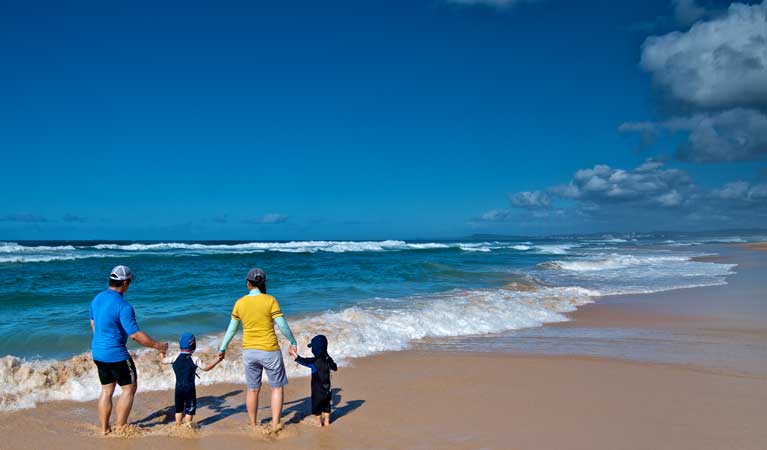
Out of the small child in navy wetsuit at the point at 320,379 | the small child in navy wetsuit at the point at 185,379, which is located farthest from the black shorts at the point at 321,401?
the small child in navy wetsuit at the point at 185,379

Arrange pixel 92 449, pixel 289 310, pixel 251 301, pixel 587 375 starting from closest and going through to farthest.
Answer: pixel 92 449
pixel 251 301
pixel 587 375
pixel 289 310

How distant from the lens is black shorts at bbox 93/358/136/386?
4598mm

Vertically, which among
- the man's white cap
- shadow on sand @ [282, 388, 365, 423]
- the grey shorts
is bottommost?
shadow on sand @ [282, 388, 365, 423]

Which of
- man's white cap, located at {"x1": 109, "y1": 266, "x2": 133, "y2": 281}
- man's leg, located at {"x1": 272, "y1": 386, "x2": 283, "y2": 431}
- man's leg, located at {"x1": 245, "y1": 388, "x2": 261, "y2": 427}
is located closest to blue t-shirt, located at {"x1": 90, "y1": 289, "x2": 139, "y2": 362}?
man's white cap, located at {"x1": 109, "y1": 266, "x2": 133, "y2": 281}

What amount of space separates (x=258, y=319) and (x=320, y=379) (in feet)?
2.95

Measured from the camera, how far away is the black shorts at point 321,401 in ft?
16.6

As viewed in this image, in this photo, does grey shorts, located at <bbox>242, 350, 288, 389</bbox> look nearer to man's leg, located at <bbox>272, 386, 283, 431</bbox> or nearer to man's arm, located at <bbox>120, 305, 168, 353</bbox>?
man's leg, located at <bbox>272, 386, 283, 431</bbox>

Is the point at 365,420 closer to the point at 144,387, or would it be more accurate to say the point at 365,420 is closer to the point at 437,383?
the point at 437,383

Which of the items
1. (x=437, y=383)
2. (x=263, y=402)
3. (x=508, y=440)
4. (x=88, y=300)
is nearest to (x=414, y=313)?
(x=437, y=383)

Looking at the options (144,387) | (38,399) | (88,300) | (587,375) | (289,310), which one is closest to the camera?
(38,399)

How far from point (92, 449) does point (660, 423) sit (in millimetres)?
5417

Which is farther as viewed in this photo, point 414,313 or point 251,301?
point 414,313

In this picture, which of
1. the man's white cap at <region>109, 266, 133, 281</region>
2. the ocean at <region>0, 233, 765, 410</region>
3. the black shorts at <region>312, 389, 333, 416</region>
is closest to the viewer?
the man's white cap at <region>109, 266, 133, 281</region>

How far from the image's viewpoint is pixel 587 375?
21.9 feet
